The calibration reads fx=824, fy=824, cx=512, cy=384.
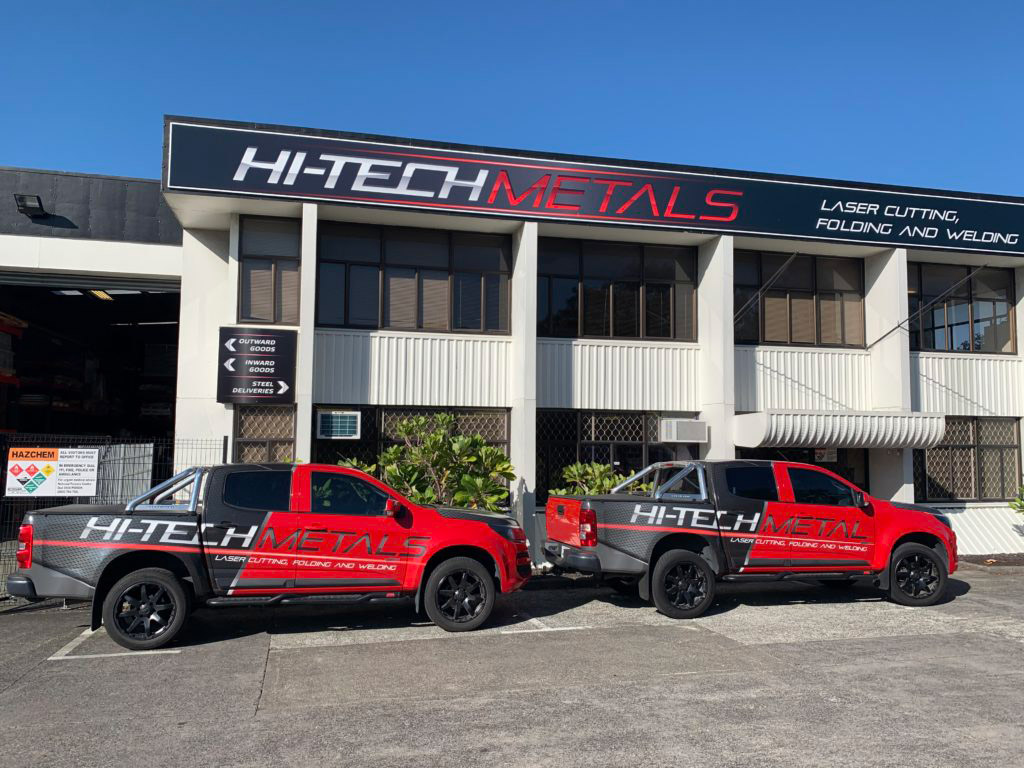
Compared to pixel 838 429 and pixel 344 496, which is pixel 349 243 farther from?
pixel 838 429

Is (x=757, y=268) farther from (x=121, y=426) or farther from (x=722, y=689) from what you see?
(x=121, y=426)

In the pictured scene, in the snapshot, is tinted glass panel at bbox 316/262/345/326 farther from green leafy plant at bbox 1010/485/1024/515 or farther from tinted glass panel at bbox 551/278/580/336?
green leafy plant at bbox 1010/485/1024/515

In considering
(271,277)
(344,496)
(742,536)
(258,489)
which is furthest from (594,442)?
(258,489)

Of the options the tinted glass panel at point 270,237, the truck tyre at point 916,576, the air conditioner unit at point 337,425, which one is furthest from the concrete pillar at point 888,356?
the tinted glass panel at point 270,237

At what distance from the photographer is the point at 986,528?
16.6 meters

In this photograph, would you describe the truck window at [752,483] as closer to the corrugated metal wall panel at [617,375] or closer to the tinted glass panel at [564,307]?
the corrugated metal wall panel at [617,375]

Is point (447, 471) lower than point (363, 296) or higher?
lower

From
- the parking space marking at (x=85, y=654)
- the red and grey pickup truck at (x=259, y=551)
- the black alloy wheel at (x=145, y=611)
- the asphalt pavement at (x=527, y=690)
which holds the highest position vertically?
the red and grey pickup truck at (x=259, y=551)

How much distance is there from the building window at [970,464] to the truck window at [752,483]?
7958mm

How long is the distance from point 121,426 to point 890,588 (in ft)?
86.8

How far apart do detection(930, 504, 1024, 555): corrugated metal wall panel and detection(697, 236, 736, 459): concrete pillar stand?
16.4 ft

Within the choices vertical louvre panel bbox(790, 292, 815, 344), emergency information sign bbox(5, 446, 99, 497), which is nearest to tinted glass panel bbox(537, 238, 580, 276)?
vertical louvre panel bbox(790, 292, 815, 344)

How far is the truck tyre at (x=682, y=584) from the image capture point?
9.83m

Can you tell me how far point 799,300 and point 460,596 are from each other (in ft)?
35.6
